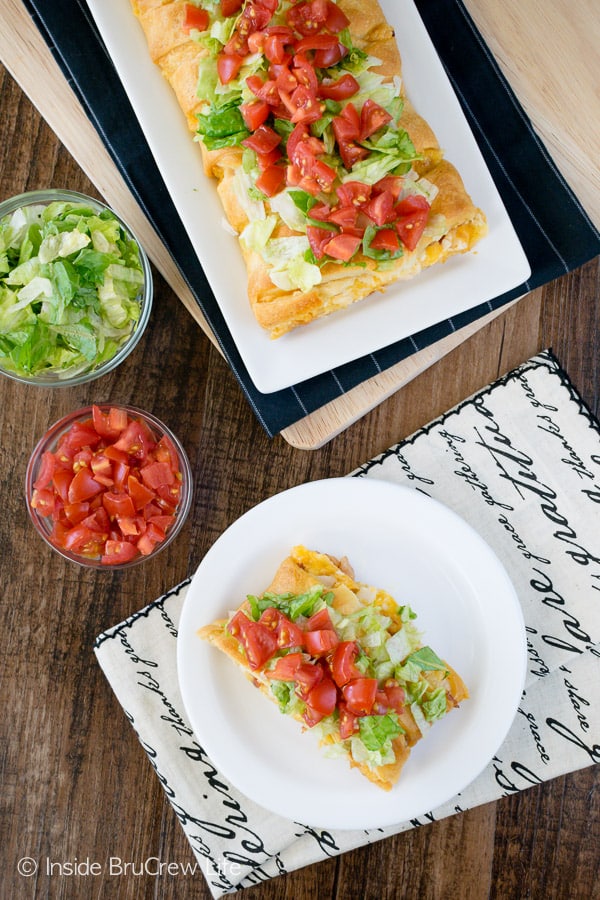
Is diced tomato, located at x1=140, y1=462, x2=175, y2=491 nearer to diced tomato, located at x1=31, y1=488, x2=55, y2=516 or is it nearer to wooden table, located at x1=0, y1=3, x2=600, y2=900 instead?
wooden table, located at x1=0, y1=3, x2=600, y2=900

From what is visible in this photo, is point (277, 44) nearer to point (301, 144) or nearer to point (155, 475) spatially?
Result: point (301, 144)

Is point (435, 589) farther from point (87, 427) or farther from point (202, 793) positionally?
point (87, 427)

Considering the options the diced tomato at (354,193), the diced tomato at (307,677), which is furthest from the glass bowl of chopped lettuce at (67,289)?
the diced tomato at (307,677)

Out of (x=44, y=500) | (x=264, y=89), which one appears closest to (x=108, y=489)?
(x=44, y=500)

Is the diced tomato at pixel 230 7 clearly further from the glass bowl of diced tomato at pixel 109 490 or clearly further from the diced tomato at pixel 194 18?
the glass bowl of diced tomato at pixel 109 490

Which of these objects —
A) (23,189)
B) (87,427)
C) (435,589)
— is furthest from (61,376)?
(435,589)

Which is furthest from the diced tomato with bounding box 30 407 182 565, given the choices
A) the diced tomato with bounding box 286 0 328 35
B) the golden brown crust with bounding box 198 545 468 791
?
the diced tomato with bounding box 286 0 328 35
